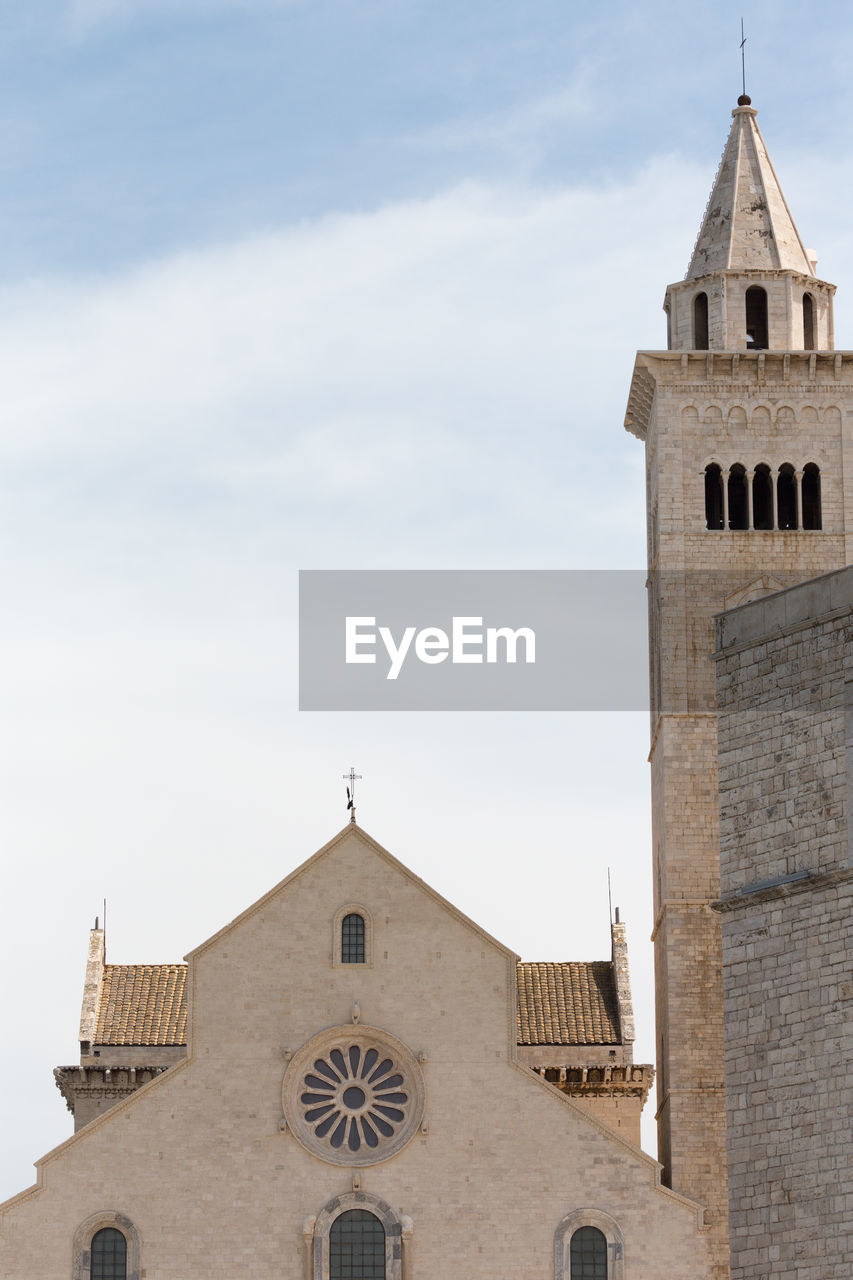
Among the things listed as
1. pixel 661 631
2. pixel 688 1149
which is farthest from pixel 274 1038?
pixel 661 631

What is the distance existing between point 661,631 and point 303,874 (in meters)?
9.89

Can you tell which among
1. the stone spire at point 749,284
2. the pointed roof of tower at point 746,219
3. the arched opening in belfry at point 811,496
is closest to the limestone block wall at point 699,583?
the arched opening in belfry at point 811,496

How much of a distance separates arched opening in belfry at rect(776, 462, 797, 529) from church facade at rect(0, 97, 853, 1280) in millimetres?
52

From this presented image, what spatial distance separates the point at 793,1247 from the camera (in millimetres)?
32656

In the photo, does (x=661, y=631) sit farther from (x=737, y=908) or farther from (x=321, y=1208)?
(x=737, y=908)

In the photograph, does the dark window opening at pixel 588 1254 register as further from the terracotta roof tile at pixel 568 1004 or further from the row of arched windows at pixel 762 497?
the row of arched windows at pixel 762 497

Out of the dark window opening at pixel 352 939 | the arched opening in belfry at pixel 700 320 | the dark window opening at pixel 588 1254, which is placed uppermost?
the arched opening in belfry at pixel 700 320

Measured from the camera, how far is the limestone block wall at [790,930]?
32500 mm

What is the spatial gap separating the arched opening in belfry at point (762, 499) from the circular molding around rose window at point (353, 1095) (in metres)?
14.5

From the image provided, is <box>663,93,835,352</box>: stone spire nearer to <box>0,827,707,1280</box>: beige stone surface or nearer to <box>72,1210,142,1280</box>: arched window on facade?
<box>0,827,707,1280</box>: beige stone surface

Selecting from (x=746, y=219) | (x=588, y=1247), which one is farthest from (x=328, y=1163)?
(x=746, y=219)

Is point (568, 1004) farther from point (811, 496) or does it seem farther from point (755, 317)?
point (755, 317)

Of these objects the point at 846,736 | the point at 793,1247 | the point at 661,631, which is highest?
the point at 661,631

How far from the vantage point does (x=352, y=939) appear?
47.8 m
